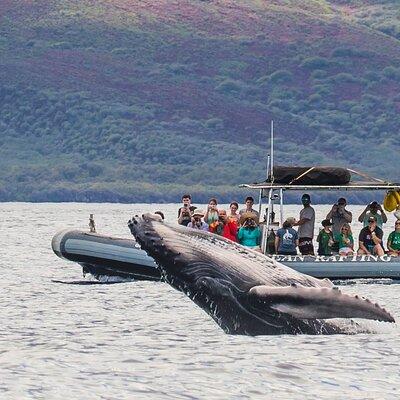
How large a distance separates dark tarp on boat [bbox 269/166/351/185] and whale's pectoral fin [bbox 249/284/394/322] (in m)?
14.9

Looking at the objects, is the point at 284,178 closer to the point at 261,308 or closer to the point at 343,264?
the point at 343,264

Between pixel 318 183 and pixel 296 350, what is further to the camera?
pixel 318 183

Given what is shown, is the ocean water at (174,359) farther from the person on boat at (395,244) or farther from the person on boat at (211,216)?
the person on boat at (395,244)

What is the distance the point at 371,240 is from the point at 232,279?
17.0 m

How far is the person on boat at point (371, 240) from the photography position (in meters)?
36.9

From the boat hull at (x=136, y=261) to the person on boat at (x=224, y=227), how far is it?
1.22 m

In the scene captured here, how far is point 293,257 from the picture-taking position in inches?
1411

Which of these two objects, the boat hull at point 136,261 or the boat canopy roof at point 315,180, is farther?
the boat hull at point 136,261

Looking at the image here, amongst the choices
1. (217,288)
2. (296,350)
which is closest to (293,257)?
(296,350)

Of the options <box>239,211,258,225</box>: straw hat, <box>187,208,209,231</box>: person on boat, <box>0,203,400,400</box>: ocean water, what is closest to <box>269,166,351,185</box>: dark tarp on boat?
<box>239,211,258,225</box>: straw hat

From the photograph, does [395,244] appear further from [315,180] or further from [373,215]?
[315,180]

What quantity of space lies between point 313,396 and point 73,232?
65.6ft

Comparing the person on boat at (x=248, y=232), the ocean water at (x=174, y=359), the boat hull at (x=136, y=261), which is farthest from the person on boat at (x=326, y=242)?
the ocean water at (x=174, y=359)

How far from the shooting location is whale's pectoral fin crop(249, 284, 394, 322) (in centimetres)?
2055
